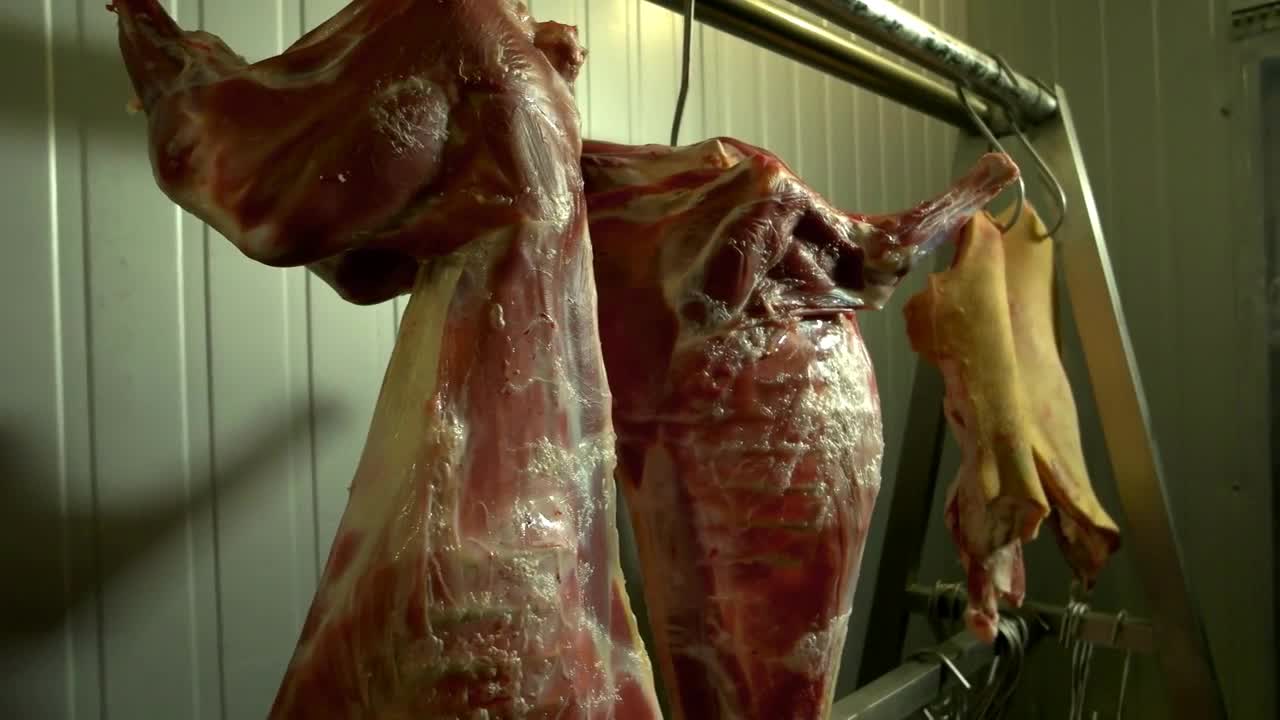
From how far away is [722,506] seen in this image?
549 mm

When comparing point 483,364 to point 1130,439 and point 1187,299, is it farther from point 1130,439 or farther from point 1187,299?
point 1187,299

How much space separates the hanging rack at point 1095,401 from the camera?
3.09ft

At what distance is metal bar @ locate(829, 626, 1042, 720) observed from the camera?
2.97 ft

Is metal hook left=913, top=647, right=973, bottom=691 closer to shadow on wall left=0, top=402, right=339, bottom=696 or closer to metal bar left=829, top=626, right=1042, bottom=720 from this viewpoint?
metal bar left=829, top=626, right=1042, bottom=720

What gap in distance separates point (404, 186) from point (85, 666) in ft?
1.27

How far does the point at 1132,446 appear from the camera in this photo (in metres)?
1.12

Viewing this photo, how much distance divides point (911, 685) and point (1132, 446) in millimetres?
432

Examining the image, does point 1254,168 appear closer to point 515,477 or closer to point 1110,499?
point 1110,499

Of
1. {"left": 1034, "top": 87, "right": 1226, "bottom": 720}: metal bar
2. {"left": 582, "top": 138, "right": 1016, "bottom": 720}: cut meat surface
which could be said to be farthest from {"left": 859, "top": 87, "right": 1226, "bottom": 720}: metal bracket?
{"left": 582, "top": 138, "right": 1016, "bottom": 720}: cut meat surface

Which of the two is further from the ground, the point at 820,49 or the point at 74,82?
the point at 820,49

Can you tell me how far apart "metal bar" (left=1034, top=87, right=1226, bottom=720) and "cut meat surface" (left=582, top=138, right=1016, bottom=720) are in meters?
0.68

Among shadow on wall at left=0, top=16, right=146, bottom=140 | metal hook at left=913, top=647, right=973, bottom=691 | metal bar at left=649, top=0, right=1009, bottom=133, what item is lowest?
metal hook at left=913, top=647, right=973, bottom=691

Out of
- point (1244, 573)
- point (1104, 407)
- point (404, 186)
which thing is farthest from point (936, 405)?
point (404, 186)

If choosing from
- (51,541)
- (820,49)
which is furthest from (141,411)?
(820,49)
